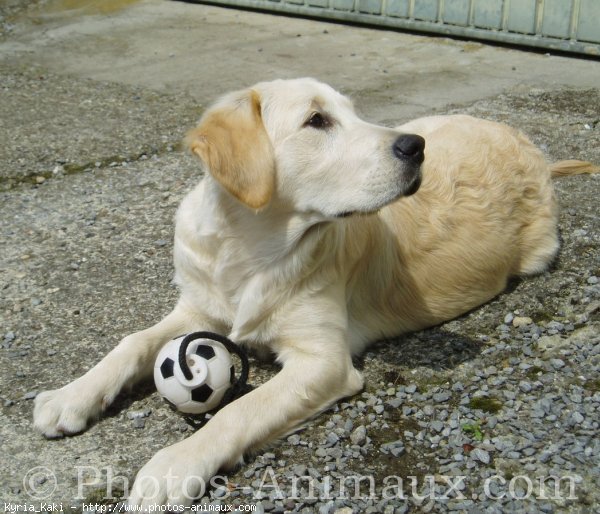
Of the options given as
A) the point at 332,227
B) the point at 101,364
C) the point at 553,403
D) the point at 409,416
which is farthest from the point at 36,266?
the point at 553,403

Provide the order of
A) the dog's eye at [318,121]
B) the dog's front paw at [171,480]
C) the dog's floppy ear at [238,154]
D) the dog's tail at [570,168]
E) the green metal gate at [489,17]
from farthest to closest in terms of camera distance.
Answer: the green metal gate at [489,17]
the dog's tail at [570,168]
the dog's eye at [318,121]
the dog's floppy ear at [238,154]
the dog's front paw at [171,480]

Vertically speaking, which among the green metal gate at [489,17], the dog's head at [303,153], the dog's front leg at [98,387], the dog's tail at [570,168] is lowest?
the dog's front leg at [98,387]

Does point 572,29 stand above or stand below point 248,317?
above

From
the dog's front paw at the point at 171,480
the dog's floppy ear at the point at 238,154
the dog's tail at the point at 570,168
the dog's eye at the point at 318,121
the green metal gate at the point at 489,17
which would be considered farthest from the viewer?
the green metal gate at the point at 489,17

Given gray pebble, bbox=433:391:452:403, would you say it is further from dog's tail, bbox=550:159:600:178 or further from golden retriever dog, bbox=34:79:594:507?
dog's tail, bbox=550:159:600:178

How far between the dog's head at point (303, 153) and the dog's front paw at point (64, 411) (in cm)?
103

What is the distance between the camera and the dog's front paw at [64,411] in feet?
10.4

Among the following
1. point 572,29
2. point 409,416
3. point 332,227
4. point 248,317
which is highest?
point 572,29

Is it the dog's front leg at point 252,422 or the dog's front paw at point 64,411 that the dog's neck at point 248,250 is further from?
the dog's front paw at point 64,411

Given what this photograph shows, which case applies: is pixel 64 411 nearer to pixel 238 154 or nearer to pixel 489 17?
pixel 238 154

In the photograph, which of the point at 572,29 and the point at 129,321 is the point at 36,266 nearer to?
the point at 129,321

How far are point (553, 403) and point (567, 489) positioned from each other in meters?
0.53

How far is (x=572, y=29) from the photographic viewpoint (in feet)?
27.1

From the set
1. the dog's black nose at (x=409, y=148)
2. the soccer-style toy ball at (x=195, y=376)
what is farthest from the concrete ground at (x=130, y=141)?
the dog's black nose at (x=409, y=148)
